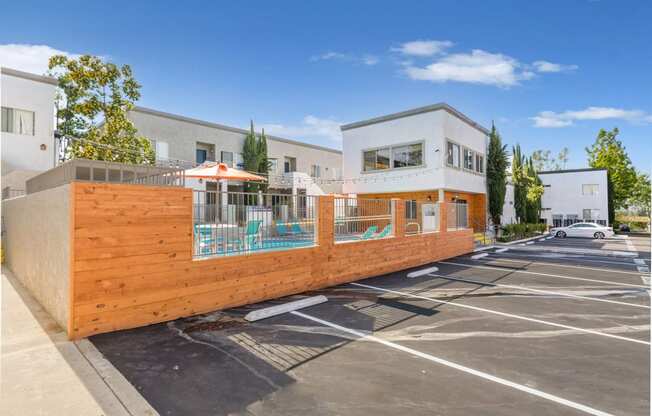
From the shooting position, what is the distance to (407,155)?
20.2 m

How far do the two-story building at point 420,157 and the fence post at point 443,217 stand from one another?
189 inches

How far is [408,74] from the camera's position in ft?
57.5

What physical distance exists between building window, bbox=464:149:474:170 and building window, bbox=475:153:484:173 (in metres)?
0.91

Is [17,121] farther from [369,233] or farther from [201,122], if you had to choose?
[369,233]

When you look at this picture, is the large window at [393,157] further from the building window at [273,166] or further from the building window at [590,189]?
the building window at [590,189]

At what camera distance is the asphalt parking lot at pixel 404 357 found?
3381 millimetres

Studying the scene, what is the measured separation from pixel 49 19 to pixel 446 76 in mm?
17754

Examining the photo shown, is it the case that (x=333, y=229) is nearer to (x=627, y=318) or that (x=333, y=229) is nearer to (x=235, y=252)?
(x=235, y=252)

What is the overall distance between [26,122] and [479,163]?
84.9 feet

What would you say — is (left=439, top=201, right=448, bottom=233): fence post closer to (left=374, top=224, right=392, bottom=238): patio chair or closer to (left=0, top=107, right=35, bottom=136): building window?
(left=374, top=224, right=392, bottom=238): patio chair

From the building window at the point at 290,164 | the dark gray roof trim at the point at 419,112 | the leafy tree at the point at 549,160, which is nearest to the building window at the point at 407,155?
the dark gray roof trim at the point at 419,112

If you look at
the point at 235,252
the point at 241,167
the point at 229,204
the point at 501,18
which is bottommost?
the point at 235,252

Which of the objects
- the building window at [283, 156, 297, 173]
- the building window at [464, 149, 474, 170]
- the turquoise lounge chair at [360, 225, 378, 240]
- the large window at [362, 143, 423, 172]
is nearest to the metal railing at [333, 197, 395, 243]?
the turquoise lounge chair at [360, 225, 378, 240]

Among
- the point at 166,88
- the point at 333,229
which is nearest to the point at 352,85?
the point at 166,88
